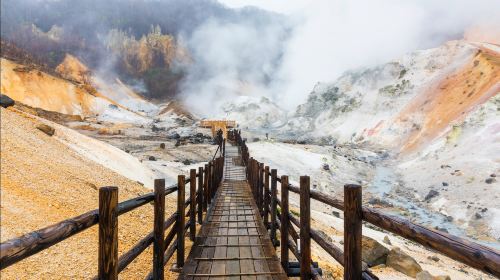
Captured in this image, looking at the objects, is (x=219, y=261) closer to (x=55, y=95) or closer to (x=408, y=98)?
(x=408, y=98)

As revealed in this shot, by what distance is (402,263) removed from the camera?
9.22 m

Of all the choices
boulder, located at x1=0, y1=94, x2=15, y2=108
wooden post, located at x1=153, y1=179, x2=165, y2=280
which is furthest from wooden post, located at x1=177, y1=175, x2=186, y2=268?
boulder, located at x1=0, y1=94, x2=15, y2=108

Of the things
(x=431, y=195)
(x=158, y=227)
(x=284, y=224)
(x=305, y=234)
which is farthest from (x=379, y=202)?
(x=158, y=227)

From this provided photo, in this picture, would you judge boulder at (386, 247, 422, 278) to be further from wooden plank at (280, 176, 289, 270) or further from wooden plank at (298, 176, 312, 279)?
wooden plank at (298, 176, 312, 279)

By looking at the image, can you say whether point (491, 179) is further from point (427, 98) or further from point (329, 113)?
point (329, 113)

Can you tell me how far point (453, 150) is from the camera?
27.8 meters

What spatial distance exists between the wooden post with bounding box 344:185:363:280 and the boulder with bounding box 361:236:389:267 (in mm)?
6900

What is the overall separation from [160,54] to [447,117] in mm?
108630

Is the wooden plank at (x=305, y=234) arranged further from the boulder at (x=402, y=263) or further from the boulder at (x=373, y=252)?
the boulder at (x=402, y=263)

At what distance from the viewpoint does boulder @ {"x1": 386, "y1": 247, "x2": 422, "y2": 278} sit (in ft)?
29.7

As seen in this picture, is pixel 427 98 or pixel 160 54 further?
pixel 160 54

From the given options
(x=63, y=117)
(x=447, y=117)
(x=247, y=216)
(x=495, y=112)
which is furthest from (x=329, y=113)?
(x=247, y=216)

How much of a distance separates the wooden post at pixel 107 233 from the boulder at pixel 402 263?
8290 mm

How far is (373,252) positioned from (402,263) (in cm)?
75
